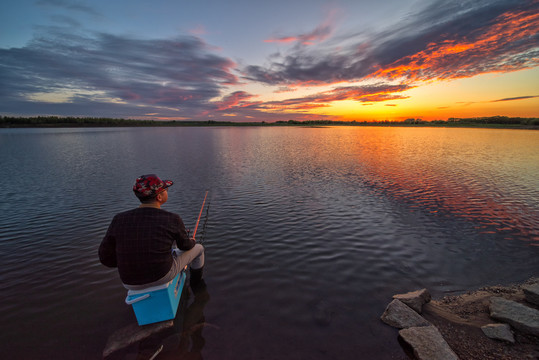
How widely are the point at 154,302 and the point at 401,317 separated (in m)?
A: 5.28

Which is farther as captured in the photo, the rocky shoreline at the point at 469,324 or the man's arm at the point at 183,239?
the man's arm at the point at 183,239

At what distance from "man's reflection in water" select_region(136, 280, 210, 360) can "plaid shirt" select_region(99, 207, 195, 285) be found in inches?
52.4

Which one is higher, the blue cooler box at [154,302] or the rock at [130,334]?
the blue cooler box at [154,302]

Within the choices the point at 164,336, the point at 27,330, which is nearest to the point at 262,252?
the point at 164,336

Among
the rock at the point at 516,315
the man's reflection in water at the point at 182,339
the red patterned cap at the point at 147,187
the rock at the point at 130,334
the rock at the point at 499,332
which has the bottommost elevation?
the man's reflection in water at the point at 182,339

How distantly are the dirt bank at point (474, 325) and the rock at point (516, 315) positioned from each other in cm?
13

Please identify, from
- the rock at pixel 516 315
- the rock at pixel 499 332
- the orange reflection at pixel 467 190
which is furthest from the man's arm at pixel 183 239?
the orange reflection at pixel 467 190

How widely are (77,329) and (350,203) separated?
1260 centimetres

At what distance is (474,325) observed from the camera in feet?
16.5

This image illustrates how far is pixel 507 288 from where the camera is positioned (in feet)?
20.9

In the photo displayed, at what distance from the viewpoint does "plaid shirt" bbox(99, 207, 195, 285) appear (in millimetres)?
4266

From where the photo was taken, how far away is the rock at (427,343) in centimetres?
415

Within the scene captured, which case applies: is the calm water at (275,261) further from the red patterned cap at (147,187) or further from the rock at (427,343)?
the red patterned cap at (147,187)

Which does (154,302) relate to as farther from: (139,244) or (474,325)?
(474,325)
